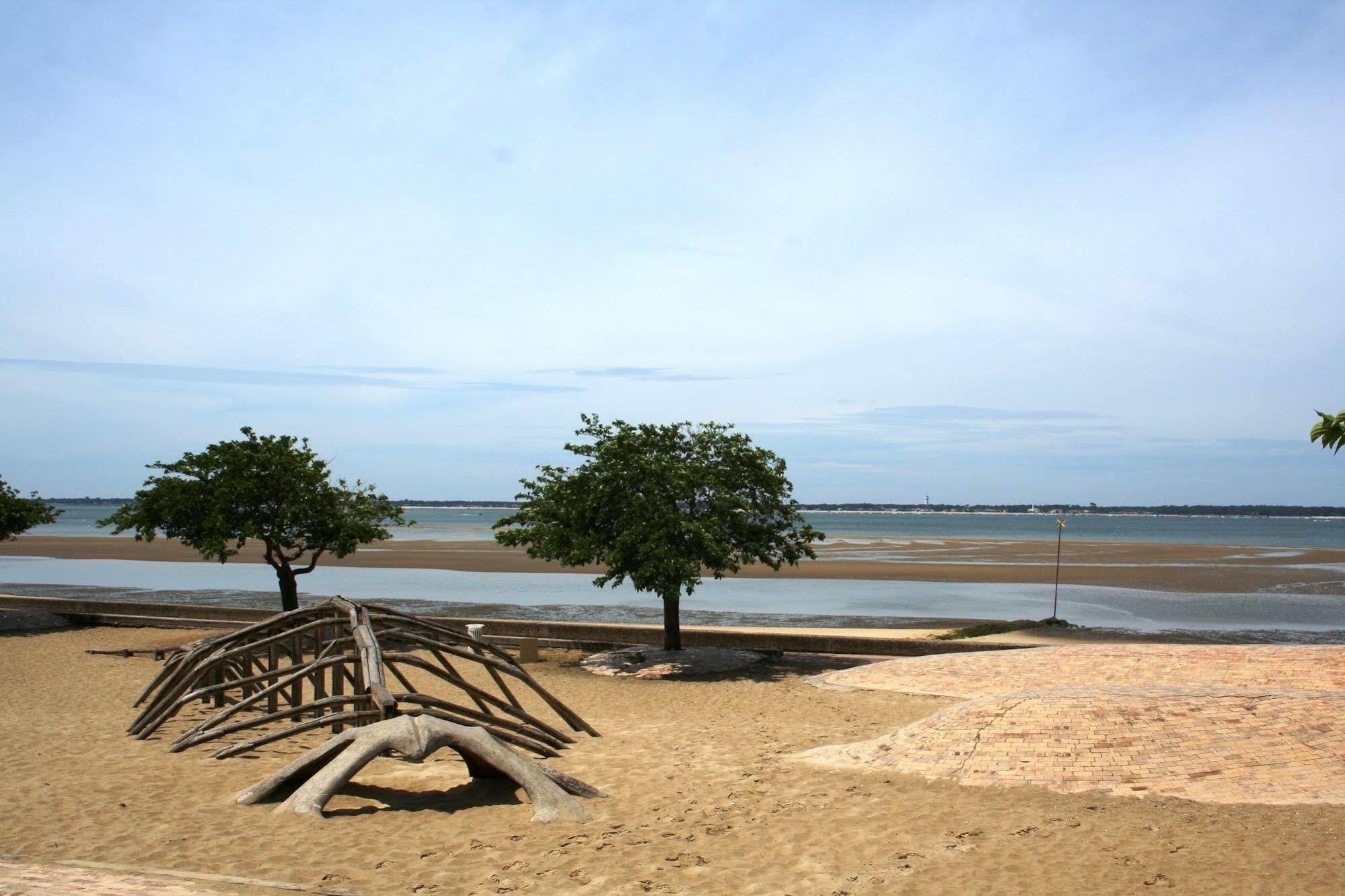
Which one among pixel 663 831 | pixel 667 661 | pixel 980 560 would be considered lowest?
pixel 980 560

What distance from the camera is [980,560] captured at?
60.8m

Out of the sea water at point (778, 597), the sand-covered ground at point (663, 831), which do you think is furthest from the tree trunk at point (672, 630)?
the sand-covered ground at point (663, 831)

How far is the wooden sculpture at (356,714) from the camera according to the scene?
926cm

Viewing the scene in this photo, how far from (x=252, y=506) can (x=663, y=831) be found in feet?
62.2

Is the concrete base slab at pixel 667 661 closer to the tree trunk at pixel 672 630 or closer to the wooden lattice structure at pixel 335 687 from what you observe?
the tree trunk at pixel 672 630

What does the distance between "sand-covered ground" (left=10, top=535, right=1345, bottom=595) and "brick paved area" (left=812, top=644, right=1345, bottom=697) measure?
2733 cm

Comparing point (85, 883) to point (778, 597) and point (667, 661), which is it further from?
point (778, 597)

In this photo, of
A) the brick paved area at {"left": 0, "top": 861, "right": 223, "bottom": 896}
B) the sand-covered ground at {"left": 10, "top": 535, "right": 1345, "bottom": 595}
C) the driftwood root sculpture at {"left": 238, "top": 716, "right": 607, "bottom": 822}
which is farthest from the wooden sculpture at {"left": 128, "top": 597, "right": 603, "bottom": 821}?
the sand-covered ground at {"left": 10, "top": 535, "right": 1345, "bottom": 595}

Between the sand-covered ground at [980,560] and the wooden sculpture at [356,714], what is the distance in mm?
35660

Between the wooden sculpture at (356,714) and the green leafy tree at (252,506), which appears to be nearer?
the wooden sculpture at (356,714)

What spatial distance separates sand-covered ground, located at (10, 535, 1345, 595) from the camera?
4719 cm

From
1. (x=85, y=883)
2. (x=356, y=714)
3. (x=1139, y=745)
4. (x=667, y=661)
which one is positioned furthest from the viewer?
(x=667, y=661)

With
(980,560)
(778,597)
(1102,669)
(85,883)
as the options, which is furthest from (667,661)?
(980,560)

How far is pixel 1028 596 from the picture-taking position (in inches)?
1555
